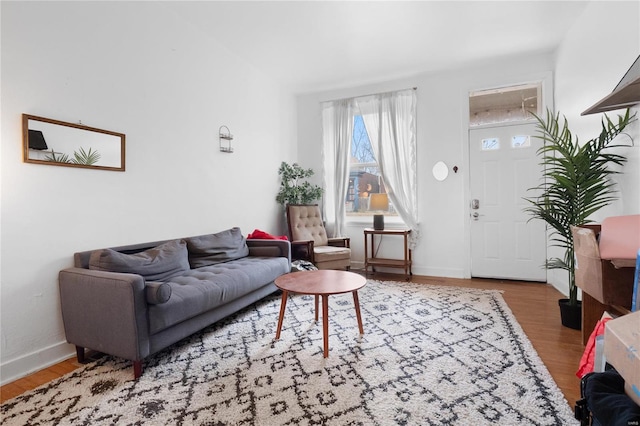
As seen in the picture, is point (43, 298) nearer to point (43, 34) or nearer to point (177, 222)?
point (177, 222)

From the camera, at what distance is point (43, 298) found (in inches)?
85.4

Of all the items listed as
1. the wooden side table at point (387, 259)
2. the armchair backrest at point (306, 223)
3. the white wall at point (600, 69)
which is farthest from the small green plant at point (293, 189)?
the white wall at point (600, 69)

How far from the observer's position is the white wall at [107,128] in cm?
204

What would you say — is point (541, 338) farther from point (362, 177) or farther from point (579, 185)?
point (362, 177)

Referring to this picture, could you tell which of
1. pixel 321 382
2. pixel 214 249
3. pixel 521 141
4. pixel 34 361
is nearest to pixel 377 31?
pixel 521 141

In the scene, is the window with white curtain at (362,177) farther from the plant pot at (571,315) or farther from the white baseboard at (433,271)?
the plant pot at (571,315)

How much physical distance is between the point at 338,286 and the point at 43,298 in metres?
1.99

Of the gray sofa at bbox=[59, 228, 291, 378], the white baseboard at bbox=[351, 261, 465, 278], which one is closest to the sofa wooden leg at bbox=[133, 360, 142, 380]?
the gray sofa at bbox=[59, 228, 291, 378]

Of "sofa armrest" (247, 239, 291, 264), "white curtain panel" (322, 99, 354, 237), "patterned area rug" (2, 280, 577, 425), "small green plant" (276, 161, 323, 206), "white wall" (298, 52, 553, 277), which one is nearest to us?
"patterned area rug" (2, 280, 577, 425)

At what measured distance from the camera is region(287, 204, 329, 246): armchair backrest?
4.62 meters

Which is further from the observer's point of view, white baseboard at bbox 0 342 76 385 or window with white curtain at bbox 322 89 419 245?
window with white curtain at bbox 322 89 419 245

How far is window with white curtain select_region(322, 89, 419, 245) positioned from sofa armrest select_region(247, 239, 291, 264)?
1.58 meters

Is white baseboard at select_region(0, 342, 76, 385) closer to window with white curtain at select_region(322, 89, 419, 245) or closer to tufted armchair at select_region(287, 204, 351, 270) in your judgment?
tufted armchair at select_region(287, 204, 351, 270)

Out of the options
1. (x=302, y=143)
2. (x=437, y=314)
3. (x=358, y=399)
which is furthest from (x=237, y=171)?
(x=358, y=399)
